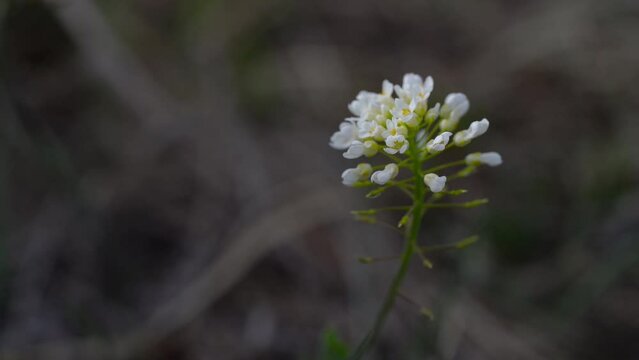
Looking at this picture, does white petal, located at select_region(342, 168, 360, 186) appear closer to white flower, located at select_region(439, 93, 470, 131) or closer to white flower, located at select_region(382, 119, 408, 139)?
white flower, located at select_region(382, 119, 408, 139)

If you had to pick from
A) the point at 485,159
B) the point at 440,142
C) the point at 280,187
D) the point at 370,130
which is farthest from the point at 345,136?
the point at 280,187

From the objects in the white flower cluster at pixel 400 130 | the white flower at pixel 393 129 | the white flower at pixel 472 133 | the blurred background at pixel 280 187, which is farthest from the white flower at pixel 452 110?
the blurred background at pixel 280 187

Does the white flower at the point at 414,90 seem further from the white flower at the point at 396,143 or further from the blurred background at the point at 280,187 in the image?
the blurred background at the point at 280,187

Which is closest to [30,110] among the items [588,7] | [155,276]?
[155,276]

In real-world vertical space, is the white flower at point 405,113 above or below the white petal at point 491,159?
above

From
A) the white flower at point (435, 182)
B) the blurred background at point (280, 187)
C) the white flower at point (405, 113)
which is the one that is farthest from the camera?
the blurred background at point (280, 187)

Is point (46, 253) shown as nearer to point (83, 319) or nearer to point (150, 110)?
point (83, 319)
